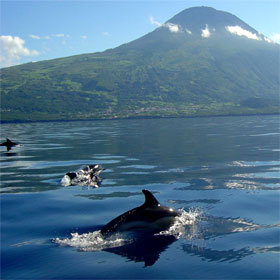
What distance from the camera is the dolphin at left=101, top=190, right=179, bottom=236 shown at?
572 inches

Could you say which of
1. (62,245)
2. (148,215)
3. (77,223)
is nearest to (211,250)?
(148,215)

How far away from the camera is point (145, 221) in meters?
14.7

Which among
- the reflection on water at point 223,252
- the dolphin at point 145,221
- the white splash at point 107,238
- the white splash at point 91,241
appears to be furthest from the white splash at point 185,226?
the white splash at point 91,241

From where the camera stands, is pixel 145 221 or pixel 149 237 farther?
pixel 145 221

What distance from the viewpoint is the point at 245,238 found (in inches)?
538

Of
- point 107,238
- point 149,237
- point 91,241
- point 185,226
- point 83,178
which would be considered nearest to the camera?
point 91,241

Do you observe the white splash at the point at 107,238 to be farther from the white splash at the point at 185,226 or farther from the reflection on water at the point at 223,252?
the reflection on water at the point at 223,252

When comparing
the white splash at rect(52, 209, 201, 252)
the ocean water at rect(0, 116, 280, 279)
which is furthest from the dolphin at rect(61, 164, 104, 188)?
the white splash at rect(52, 209, 201, 252)

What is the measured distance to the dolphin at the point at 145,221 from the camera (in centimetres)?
1454

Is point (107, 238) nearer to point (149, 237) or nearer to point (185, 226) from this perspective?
point (149, 237)

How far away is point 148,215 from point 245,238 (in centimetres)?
381

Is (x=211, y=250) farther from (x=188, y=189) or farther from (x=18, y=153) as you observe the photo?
(x=18, y=153)

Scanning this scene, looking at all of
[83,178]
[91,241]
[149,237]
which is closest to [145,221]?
[149,237]

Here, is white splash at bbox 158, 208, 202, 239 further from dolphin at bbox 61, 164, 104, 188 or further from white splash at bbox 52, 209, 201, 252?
dolphin at bbox 61, 164, 104, 188
